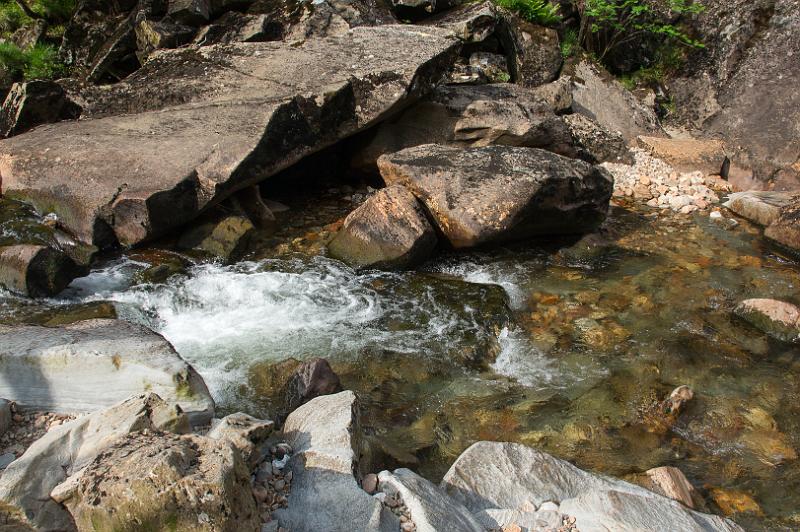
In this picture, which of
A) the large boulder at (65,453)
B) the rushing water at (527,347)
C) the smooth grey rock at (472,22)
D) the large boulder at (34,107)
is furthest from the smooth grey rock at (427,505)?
the smooth grey rock at (472,22)

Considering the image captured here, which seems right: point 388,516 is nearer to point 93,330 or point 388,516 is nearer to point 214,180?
point 93,330

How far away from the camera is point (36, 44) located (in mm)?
10383

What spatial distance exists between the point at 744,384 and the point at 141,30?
8.95 meters

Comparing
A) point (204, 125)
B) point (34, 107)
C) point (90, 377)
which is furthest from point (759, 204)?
point (34, 107)

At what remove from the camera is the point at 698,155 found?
1012cm

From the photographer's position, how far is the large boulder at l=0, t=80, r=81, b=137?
7672mm

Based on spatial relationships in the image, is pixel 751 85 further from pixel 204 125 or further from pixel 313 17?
pixel 204 125

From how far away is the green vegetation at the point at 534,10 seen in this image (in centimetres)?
1115

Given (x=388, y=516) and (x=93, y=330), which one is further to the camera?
(x=93, y=330)

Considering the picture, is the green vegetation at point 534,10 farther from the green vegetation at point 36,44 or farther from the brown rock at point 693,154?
the green vegetation at point 36,44

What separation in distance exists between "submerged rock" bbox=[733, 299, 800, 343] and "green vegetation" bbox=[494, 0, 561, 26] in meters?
6.94

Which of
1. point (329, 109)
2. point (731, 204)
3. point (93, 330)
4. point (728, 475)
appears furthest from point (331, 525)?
point (731, 204)

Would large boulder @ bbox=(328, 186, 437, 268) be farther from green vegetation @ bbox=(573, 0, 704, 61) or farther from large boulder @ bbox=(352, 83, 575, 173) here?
green vegetation @ bbox=(573, 0, 704, 61)

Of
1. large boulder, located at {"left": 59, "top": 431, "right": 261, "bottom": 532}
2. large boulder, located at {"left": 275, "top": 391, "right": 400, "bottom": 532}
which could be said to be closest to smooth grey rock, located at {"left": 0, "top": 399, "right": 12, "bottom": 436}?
large boulder, located at {"left": 59, "top": 431, "right": 261, "bottom": 532}
